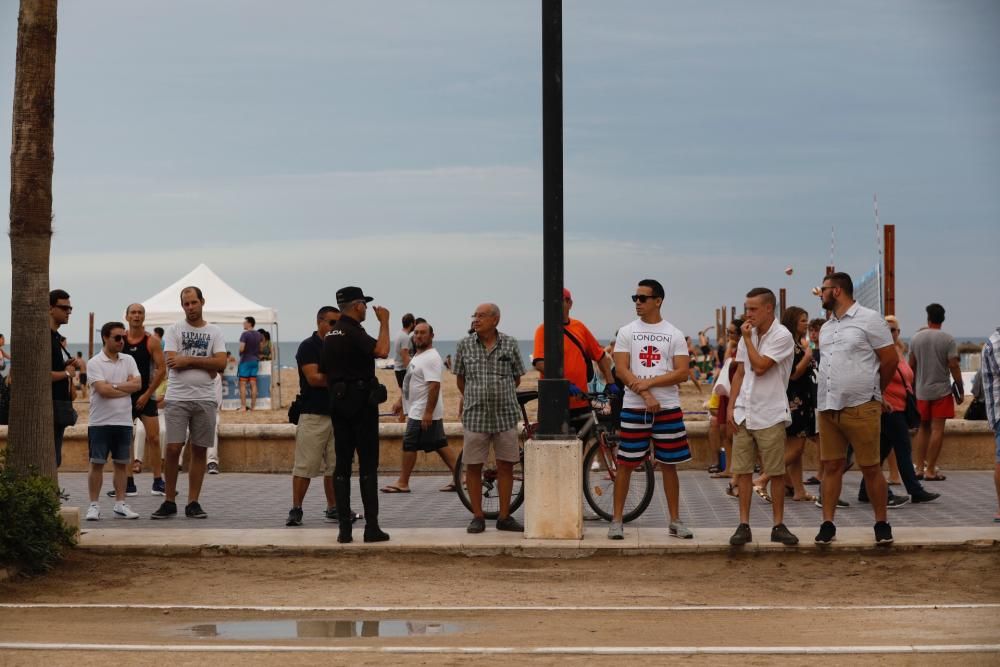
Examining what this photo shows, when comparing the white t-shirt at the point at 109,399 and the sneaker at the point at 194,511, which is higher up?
the white t-shirt at the point at 109,399

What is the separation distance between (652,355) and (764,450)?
117 centimetres

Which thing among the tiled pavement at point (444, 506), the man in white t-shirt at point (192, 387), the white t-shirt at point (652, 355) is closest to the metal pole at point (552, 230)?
the white t-shirt at point (652, 355)

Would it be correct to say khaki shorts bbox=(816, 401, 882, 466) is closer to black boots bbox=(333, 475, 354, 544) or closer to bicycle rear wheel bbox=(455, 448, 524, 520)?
bicycle rear wheel bbox=(455, 448, 524, 520)

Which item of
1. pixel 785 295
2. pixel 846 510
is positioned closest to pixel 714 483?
pixel 846 510

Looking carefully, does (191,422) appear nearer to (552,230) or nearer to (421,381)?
(421,381)

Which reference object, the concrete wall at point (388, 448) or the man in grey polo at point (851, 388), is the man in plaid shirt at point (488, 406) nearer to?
the man in grey polo at point (851, 388)

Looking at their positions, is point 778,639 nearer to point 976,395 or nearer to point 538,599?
point 538,599

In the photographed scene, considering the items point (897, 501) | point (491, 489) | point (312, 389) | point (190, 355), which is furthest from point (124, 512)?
point (897, 501)

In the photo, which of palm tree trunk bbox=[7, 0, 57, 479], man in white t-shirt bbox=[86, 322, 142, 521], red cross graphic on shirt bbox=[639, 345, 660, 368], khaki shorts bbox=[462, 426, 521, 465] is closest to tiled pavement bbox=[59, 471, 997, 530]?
man in white t-shirt bbox=[86, 322, 142, 521]

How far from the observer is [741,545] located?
997cm

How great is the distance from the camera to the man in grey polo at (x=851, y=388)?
976cm

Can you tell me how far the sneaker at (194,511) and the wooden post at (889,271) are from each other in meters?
11.0

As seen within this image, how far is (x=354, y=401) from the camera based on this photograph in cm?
1035

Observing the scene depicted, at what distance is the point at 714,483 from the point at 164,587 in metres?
7.77
